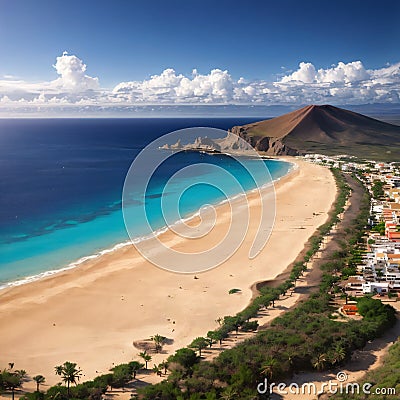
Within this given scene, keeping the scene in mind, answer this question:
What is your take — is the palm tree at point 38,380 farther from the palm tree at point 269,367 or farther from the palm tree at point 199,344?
the palm tree at point 269,367

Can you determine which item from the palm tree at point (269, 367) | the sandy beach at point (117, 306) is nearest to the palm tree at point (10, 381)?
the sandy beach at point (117, 306)

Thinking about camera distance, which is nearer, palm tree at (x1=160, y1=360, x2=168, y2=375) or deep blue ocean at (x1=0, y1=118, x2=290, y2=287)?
palm tree at (x1=160, y1=360, x2=168, y2=375)

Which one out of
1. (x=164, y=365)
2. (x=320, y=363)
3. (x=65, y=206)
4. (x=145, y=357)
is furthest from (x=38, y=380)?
(x=65, y=206)

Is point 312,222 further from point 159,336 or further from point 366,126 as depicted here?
point 366,126

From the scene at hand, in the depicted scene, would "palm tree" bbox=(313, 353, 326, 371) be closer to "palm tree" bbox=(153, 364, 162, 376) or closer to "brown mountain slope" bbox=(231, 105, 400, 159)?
"palm tree" bbox=(153, 364, 162, 376)

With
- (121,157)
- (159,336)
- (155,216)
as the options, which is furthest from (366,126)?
(159,336)

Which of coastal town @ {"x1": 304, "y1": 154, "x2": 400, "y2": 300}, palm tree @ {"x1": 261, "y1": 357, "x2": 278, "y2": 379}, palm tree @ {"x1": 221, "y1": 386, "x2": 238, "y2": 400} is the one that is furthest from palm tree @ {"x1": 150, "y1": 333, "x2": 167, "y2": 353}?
coastal town @ {"x1": 304, "y1": 154, "x2": 400, "y2": 300}

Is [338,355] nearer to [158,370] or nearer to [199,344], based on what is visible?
[199,344]
